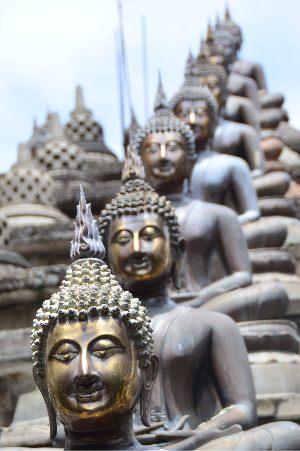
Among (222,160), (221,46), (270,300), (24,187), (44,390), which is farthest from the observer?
(221,46)

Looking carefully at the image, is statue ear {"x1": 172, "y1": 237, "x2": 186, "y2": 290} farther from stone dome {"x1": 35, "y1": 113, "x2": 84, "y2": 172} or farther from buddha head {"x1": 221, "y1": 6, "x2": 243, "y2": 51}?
buddha head {"x1": 221, "y1": 6, "x2": 243, "y2": 51}

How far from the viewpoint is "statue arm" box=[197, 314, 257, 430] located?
3586 mm

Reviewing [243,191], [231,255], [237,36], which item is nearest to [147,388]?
[231,255]

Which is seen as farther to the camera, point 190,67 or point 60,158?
point 60,158

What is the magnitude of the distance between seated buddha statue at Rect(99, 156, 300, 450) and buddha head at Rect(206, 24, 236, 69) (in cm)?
535

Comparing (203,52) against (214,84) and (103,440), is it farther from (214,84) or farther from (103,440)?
(103,440)

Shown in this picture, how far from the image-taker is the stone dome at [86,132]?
9125mm

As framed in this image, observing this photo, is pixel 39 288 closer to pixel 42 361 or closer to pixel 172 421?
pixel 172 421

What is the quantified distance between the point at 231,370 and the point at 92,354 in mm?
1154

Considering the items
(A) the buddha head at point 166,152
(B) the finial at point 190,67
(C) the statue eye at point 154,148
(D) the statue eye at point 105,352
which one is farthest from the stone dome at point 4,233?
(D) the statue eye at point 105,352

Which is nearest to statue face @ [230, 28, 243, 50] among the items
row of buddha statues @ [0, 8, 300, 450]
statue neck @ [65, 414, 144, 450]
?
row of buddha statues @ [0, 8, 300, 450]

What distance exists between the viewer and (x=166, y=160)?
16.8ft

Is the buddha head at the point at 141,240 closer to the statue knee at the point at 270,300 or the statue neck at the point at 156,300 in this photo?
the statue neck at the point at 156,300

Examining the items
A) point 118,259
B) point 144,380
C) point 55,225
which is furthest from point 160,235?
point 55,225
